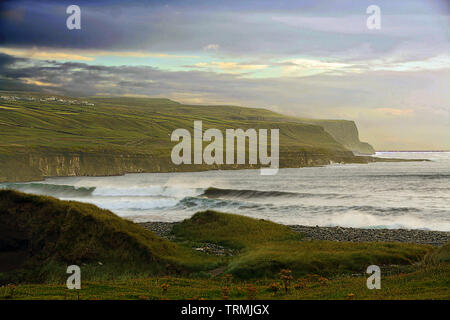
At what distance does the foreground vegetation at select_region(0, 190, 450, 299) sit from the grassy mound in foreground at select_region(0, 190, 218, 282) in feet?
0.19

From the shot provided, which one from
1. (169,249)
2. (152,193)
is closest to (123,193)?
(152,193)

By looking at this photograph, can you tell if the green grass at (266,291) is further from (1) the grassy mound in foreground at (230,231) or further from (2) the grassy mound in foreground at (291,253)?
(1) the grassy mound in foreground at (230,231)

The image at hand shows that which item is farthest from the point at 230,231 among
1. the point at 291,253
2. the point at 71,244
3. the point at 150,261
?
the point at 71,244

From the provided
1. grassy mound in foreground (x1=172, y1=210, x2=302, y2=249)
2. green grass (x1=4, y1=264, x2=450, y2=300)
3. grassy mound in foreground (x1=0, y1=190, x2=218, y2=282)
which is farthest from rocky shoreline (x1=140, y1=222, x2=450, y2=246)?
green grass (x1=4, y1=264, x2=450, y2=300)

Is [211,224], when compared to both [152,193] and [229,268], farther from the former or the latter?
[152,193]

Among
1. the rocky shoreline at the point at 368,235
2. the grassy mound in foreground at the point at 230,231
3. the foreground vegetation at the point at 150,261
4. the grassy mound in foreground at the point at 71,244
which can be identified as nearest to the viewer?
the foreground vegetation at the point at 150,261

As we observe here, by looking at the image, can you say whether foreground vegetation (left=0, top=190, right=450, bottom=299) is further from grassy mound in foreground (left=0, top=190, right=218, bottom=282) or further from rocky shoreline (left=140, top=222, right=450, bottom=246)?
rocky shoreline (left=140, top=222, right=450, bottom=246)

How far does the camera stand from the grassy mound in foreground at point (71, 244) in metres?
29.7

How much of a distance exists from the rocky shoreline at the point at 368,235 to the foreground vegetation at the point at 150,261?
32.6 ft

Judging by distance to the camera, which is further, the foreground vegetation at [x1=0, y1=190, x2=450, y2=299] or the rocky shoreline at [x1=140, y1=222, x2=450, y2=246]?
the rocky shoreline at [x1=140, y1=222, x2=450, y2=246]

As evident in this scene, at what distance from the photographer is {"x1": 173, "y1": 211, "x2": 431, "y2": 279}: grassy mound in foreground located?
1134 inches

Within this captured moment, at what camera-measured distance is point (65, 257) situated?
99.0ft

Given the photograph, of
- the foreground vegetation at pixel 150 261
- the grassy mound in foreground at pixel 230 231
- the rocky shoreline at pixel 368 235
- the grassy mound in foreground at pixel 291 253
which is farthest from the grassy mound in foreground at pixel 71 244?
the rocky shoreline at pixel 368 235
